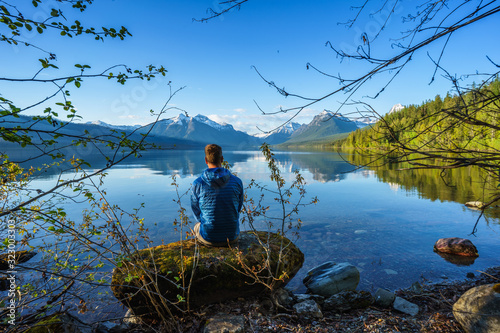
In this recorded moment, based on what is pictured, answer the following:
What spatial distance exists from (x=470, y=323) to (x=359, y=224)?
27.3ft

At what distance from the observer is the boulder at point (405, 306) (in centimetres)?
544

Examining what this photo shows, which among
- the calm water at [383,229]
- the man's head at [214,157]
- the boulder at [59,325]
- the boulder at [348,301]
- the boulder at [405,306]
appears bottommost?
the calm water at [383,229]

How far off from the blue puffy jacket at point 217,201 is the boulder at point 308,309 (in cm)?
215

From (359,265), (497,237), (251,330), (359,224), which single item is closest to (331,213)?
(359,224)

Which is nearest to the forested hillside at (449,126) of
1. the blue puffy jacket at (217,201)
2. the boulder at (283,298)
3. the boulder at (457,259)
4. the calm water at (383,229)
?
the calm water at (383,229)

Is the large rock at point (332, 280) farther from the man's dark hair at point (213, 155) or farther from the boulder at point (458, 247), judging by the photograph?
the boulder at point (458, 247)

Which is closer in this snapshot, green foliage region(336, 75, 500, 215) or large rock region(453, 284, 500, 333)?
green foliage region(336, 75, 500, 215)

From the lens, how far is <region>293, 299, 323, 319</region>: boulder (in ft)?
16.7

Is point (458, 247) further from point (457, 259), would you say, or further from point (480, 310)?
point (480, 310)

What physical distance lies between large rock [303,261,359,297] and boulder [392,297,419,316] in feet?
3.71

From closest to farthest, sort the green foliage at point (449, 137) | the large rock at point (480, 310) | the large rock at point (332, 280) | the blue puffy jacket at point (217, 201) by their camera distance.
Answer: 1. the green foliage at point (449, 137)
2. the large rock at point (480, 310)
3. the blue puffy jacket at point (217, 201)
4. the large rock at point (332, 280)

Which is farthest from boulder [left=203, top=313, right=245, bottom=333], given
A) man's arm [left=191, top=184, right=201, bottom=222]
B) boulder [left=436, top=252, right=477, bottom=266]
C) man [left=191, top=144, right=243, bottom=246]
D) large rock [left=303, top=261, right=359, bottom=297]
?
boulder [left=436, top=252, right=477, bottom=266]

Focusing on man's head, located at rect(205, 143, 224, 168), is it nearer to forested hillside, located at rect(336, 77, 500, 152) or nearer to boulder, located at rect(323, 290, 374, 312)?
forested hillside, located at rect(336, 77, 500, 152)

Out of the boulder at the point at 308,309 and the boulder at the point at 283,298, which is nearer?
the boulder at the point at 308,309
